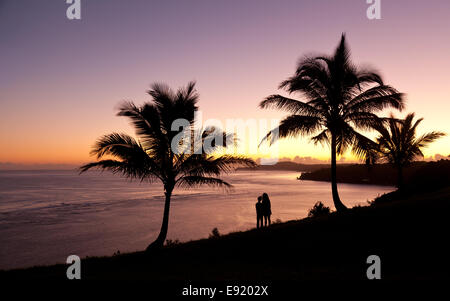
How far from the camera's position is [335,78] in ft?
43.3

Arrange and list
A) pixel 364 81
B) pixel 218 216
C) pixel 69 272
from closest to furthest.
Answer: pixel 69 272, pixel 364 81, pixel 218 216

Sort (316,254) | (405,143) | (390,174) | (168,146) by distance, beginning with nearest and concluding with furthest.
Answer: (316,254)
(168,146)
(405,143)
(390,174)

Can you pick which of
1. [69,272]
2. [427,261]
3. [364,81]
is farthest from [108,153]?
[364,81]

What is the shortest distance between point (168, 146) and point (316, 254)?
23.9 ft

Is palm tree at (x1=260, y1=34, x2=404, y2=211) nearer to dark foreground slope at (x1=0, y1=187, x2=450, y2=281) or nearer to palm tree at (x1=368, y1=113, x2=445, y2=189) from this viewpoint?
dark foreground slope at (x1=0, y1=187, x2=450, y2=281)

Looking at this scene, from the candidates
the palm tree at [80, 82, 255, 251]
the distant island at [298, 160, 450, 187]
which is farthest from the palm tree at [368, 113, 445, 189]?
the palm tree at [80, 82, 255, 251]

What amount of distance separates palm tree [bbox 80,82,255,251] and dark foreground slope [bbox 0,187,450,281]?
297 cm

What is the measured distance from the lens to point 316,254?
7508 mm

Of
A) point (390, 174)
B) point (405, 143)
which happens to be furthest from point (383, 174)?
point (405, 143)

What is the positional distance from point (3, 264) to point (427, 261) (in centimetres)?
1779

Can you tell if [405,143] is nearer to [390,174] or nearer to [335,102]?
[335,102]
